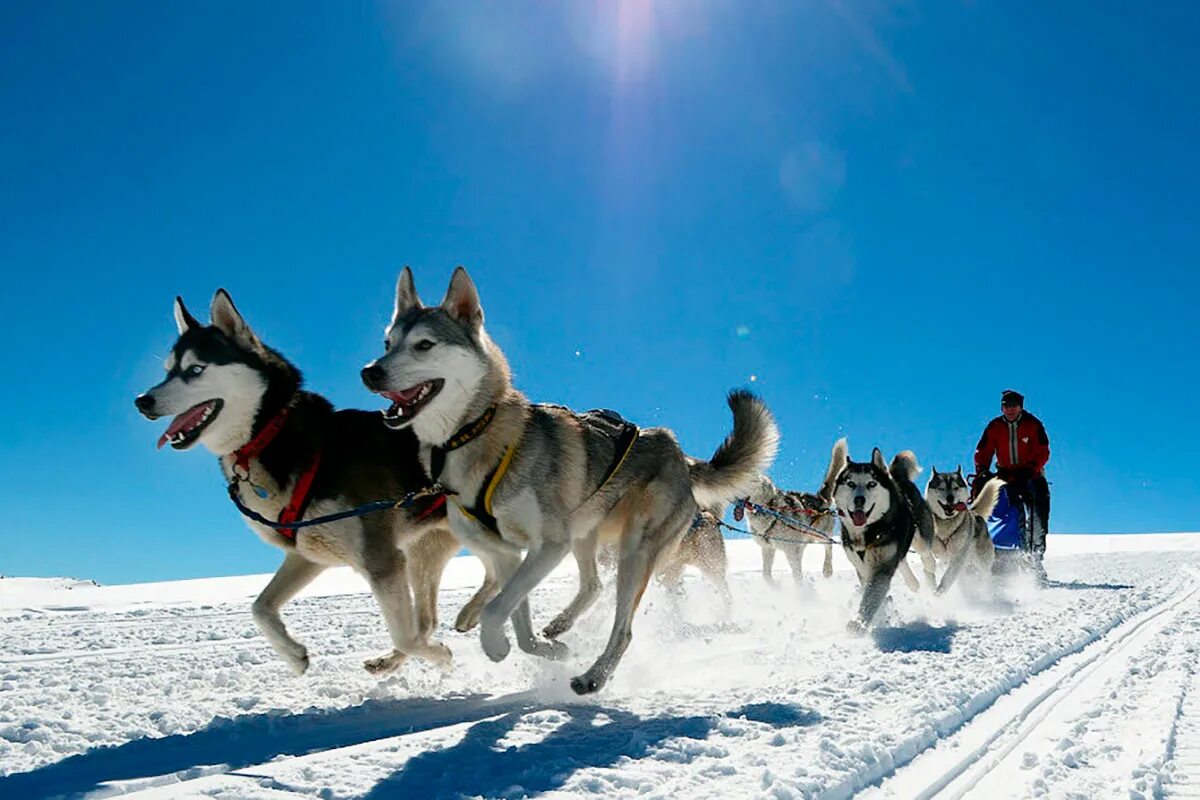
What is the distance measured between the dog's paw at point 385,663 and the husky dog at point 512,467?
0.79 m

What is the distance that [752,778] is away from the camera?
2541 mm

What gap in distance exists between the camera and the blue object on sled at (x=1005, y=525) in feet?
35.8

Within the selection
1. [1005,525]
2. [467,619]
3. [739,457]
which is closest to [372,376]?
[467,619]

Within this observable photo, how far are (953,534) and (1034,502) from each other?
110 inches

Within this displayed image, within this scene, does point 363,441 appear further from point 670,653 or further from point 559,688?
point 670,653

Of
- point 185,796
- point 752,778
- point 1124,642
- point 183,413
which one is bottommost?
point 185,796

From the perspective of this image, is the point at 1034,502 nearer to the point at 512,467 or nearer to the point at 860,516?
the point at 860,516

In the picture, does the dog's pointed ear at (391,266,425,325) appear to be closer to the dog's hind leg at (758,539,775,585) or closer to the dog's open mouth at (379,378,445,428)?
the dog's open mouth at (379,378,445,428)

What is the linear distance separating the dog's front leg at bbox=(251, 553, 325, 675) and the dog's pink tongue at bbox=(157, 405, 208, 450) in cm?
77

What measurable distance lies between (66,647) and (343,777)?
430 cm

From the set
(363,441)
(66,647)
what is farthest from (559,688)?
(66,647)

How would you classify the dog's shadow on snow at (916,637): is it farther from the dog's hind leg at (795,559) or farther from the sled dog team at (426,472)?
the dog's hind leg at (795,559)

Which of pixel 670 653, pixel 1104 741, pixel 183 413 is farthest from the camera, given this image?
pixel 670 653

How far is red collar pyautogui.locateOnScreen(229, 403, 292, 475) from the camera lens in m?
4.09
